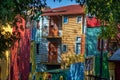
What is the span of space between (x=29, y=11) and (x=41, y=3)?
2.03 ft

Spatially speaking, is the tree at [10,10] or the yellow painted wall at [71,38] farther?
the yellow painted wall at [71,38]

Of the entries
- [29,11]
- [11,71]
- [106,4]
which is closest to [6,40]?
[29,11]

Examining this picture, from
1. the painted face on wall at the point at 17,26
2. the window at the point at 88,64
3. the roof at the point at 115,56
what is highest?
the painted face on wall at the point at 17,26

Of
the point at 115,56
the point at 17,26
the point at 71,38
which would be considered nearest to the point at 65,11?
the point at 71,38

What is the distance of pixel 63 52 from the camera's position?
45781mm

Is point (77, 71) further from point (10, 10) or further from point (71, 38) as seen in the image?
point (10, 10)

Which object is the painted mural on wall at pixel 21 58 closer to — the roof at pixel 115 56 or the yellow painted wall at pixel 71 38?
the yellow painted wall at pixel 71 38

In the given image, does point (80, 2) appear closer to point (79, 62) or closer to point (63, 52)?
point (79, 62)

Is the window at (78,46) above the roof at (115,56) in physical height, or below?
above

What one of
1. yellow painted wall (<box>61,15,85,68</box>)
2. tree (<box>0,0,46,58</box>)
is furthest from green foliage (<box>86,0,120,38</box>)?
yellow painted wall (<box>61,15,85,68</box>)

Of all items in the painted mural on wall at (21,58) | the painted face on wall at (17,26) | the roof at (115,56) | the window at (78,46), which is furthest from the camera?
the painted mural on wall at (21,58)

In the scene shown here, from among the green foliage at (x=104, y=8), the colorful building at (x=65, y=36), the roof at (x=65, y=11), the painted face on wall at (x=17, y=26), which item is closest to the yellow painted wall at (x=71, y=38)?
the colorful building at (x=65, y=36)

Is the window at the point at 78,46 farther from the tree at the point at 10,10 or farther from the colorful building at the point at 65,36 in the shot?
the tree at the point at 10,10

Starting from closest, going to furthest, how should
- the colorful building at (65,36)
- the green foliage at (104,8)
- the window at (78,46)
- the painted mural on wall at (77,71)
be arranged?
the green foliage at (104,8), the painted mural on wall at (77,71), the colorful building at (65,36), the window at (78,46)
